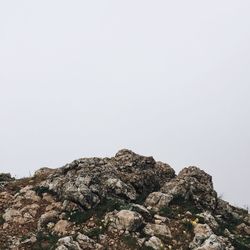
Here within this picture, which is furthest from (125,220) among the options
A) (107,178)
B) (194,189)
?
(194,189)

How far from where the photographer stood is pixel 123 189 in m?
28.7

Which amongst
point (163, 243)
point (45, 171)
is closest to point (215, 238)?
point (163, 243)

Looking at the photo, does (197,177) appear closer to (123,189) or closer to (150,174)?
(150,174)

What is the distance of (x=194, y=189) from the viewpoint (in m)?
29.9

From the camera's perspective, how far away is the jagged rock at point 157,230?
24005mm

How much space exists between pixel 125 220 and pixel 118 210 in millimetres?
1467

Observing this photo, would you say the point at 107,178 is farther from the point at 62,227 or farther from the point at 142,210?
the point at 62,227

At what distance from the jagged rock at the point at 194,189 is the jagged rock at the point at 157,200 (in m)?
0.86

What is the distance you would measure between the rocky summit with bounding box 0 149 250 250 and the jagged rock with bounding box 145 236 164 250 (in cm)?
6

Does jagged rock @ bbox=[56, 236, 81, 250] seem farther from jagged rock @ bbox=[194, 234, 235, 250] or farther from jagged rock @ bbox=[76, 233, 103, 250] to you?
jagged rock @ bbox=[194, 234, 235, 250]

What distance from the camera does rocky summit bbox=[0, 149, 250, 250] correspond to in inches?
915

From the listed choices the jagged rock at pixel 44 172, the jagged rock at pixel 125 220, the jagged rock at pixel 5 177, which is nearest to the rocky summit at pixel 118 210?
the jagged rock at pixel 125 220

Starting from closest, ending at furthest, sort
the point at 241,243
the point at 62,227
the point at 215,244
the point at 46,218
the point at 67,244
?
1. the point at 67,244
2. the point at 215,244
3. the point at 62,227
4. the point at 241,243
5. the point at 46,218

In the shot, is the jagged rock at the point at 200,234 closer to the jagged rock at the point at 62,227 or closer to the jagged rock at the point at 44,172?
the jagged rock at the point at 62,227
